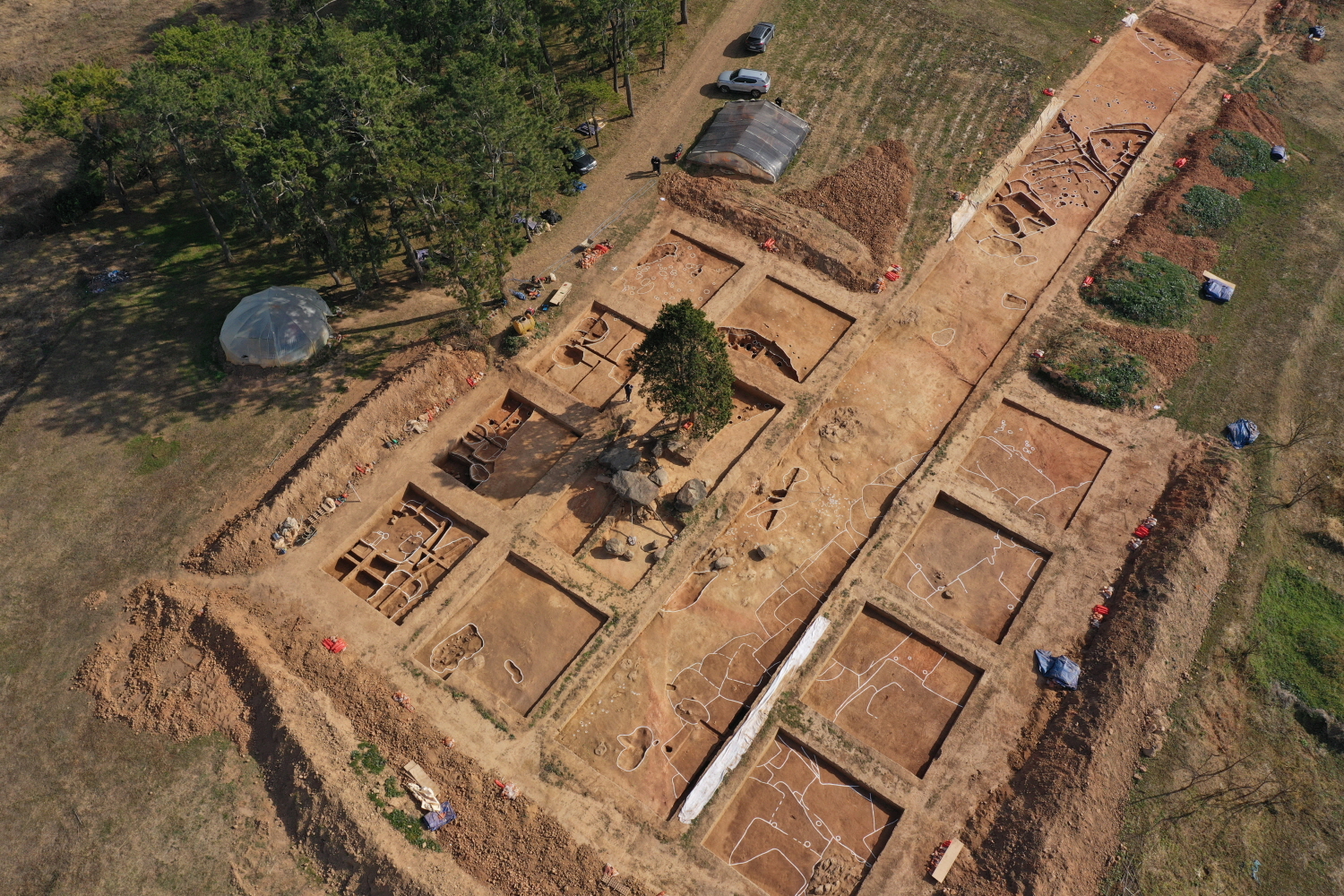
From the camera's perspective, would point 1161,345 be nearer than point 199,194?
Yes

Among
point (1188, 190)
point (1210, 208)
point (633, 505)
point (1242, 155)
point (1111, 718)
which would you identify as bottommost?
point (633, 505)

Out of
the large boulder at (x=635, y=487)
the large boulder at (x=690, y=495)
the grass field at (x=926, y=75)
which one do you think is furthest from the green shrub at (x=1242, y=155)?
the large boulder at (x=635, y=487)

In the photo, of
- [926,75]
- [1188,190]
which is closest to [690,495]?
[926,75]

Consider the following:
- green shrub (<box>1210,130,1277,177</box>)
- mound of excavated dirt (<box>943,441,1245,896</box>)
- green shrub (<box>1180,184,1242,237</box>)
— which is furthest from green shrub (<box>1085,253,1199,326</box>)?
green shrub (<box>1210,130,1277,177</box>)

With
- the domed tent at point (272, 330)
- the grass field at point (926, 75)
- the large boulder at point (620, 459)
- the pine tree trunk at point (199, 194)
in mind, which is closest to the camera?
the large boulder at point (620, 459)

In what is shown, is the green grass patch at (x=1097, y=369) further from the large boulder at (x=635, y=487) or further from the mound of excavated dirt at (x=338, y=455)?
the mound of excavated dirt at (x=338, y=455)

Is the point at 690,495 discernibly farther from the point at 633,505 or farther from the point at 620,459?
the point at 620,459

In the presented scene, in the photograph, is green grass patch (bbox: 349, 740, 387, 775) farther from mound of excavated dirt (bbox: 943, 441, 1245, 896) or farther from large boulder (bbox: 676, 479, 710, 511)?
mound of excavated dirt (bbox: 943, 441, 1245, 896)

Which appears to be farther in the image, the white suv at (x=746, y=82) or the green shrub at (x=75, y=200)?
the white suv at (x=746, y=82)
